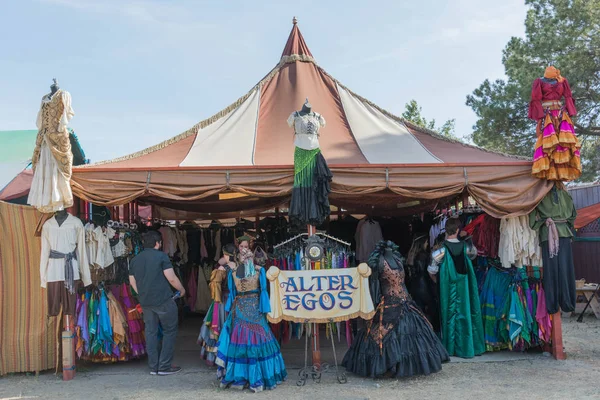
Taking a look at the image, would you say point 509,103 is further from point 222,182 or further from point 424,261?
point 222,182

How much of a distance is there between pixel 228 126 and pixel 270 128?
0.59 meters

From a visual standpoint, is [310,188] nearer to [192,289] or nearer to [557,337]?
[557,337]

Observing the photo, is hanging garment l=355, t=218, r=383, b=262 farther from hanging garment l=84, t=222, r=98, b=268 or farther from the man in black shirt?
hanging garment l=84, t=222, r=98, b=268

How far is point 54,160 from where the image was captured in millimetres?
5266

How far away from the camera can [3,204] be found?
563 cm

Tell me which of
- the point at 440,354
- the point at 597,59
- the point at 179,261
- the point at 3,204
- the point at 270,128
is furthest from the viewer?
the point at 597,59

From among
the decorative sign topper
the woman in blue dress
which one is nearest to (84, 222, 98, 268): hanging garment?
the woman in blue dress

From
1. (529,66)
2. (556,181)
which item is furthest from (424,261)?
(529,66)

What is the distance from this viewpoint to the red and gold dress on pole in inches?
220

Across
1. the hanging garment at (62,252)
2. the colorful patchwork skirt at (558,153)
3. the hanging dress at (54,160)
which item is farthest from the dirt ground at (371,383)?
the colorful patchwork skirt at (558,153)

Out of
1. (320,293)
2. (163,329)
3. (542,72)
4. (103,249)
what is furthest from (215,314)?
(542,72)

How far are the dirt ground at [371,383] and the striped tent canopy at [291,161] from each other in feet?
5.79

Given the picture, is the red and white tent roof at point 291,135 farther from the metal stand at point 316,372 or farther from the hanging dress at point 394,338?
the metal stand at point 316,372

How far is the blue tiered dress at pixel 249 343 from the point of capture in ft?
16.2
